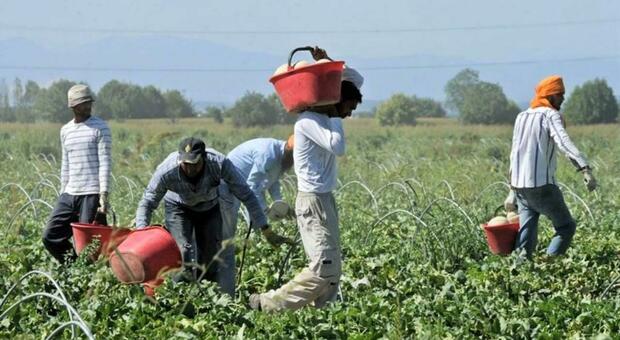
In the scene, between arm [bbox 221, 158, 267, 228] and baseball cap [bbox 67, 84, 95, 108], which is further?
baseball cap [bbox 67, 84, 95, 108]

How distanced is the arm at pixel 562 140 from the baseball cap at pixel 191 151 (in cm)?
270

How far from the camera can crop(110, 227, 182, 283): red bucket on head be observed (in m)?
6.04

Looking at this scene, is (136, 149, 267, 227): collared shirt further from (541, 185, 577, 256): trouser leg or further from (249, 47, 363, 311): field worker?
(541, 185, 577, 256): trouser leg

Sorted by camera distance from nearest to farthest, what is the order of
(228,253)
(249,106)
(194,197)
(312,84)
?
(312,84) < (194,197) < (228,253) < (249,106)

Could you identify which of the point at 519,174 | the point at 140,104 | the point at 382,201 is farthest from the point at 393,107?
the point at 519,174

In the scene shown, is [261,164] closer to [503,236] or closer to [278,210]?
[278,210]

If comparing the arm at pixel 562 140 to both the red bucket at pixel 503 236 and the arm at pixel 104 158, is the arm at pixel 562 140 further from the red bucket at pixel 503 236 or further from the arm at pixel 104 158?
the arm at pixel 104 158

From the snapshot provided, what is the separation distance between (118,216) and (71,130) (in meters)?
3.37

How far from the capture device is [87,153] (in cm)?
794

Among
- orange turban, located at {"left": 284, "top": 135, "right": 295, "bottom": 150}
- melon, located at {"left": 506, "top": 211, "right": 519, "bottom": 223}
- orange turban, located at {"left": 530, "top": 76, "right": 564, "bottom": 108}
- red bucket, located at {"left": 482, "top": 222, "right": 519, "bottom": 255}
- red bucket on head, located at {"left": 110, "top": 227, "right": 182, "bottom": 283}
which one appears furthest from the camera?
melon, located at {"left": 506, "top": 211, "right": 519, "bottom": 223}

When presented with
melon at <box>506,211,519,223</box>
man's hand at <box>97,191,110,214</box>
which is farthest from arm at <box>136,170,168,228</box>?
melon at <box>506,211,519,223</box>

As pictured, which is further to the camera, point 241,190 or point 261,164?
point 261,164

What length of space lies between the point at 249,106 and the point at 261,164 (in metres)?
61.5

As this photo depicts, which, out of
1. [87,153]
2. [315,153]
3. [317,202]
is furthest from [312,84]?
[87,153]
